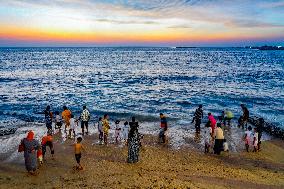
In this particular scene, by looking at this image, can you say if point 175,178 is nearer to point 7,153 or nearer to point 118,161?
point 118,161

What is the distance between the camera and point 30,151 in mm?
14516

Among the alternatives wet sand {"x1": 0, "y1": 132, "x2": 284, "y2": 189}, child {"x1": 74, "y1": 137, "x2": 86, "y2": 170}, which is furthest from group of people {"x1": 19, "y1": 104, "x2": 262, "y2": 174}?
wet sand {"x1": 0, "y1": 132, "x2": 284, "y2": 189}

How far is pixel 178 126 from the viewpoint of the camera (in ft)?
86.9

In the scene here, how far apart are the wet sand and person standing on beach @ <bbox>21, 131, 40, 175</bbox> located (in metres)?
0.46

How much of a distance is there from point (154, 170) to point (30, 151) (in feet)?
18.0

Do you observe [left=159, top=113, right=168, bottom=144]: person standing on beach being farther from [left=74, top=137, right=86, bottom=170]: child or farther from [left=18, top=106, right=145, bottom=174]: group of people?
[left=74, top=137, right=86, bottom=170]: child

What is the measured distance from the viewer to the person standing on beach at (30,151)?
Result: 1451 cm

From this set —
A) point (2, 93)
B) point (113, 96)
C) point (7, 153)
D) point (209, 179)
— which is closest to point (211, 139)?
point (209, 179)

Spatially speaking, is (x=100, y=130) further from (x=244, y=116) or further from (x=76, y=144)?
(x=244, y=116)

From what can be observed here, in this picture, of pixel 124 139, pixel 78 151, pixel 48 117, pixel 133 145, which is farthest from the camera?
pixel 48 117

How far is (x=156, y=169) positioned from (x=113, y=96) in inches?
1190

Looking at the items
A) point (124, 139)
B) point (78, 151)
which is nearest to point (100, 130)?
point (124, 139)

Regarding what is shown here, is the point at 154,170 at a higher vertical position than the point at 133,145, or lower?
lower

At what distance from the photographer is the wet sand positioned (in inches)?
549
